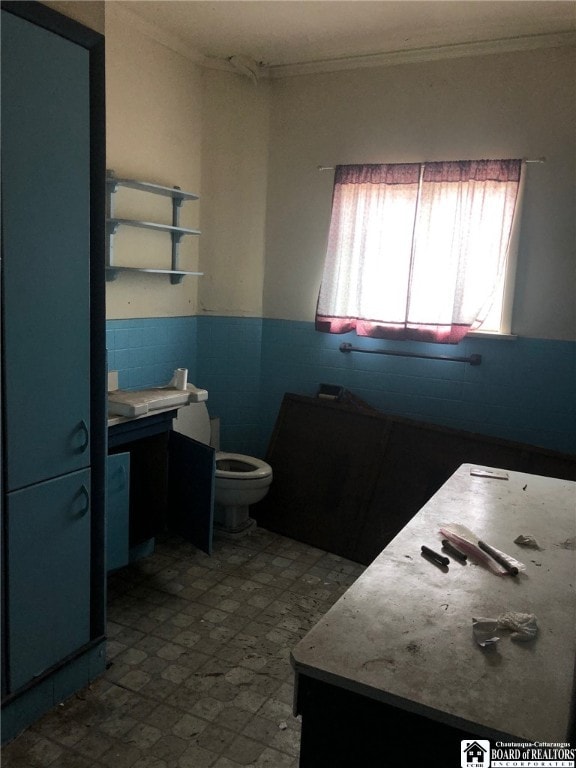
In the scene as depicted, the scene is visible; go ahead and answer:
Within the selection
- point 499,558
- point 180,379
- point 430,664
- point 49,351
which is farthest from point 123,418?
point 430,664

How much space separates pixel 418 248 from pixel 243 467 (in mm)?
1771

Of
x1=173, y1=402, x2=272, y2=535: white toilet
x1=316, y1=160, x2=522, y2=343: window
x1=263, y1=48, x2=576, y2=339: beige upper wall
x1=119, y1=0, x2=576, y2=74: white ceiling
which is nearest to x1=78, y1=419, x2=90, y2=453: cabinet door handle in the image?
x1=173, y1=402, x2=272, y2=535: white toilet

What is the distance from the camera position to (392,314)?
3.91 meters

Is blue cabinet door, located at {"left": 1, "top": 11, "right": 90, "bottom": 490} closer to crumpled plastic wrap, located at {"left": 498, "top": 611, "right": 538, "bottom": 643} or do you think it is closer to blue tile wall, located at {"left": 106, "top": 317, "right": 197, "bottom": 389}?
blue tile wall, located at {"left": 106, "top": 317, "right": 197, "bottom": 389}

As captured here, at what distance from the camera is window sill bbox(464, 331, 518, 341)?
12.1 feet

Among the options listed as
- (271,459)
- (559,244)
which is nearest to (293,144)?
(559,244)

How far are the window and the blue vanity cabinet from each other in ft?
6.84

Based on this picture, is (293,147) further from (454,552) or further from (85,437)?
(454,552)

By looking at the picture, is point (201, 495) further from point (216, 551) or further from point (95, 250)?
point (95, 250)

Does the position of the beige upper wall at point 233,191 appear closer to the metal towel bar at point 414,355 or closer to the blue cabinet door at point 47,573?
the metal towel bar at point 414,355

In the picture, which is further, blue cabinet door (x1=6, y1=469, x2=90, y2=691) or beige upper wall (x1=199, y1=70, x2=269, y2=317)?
beige upper wall (x1=199, y1=70, x2=269, y2=317)

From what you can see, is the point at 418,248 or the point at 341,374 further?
the point at 341,374

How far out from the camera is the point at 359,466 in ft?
12.7

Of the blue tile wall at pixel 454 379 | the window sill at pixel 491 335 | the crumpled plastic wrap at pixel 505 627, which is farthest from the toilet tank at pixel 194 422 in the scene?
the crumpled plastic wrap at pixel 505 627
